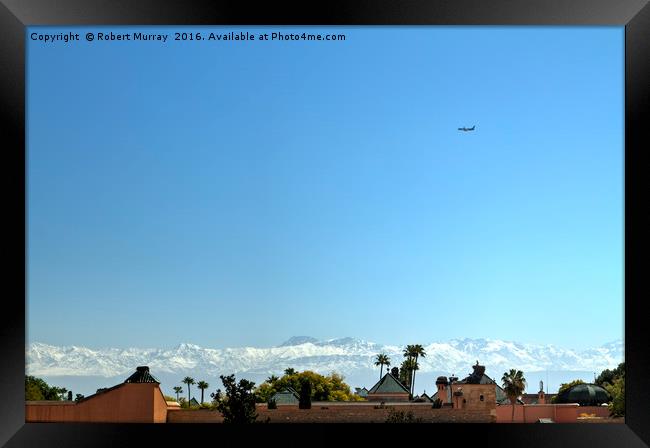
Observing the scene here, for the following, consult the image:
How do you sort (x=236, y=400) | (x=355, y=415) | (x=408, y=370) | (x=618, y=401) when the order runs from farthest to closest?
1. (x=408, y=370)
2. (x=236, y=400)
3. (x=618, y=401)
4. (x=355, y=415)

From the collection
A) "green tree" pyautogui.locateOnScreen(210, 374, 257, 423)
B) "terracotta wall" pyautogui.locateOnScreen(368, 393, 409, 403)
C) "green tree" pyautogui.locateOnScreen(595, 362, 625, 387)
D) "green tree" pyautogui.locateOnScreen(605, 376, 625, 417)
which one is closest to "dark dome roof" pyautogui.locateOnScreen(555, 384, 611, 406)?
"green tree" pyautogui.locateOnScreen(595, 362, 625, 387)

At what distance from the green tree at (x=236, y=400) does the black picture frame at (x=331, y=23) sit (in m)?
21.5

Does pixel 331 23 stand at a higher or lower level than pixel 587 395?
higher

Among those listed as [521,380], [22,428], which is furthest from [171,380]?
[22,428]

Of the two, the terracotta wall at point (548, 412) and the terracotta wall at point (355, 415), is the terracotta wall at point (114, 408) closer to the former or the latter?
the terracotta wall at point (355, 415)

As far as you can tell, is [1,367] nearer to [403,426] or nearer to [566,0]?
[403,426]

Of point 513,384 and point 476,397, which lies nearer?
point 476,397

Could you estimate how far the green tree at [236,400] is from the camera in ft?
89.2

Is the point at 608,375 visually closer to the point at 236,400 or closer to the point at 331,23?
the point at 236,400

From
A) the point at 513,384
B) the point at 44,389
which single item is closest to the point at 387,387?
the point at 513,384

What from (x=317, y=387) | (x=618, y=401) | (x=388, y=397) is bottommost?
(x=388, y=397)

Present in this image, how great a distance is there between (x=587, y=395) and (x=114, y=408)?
17.6m

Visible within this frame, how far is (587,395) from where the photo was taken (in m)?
30.6

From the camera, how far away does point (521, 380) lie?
3222cm
